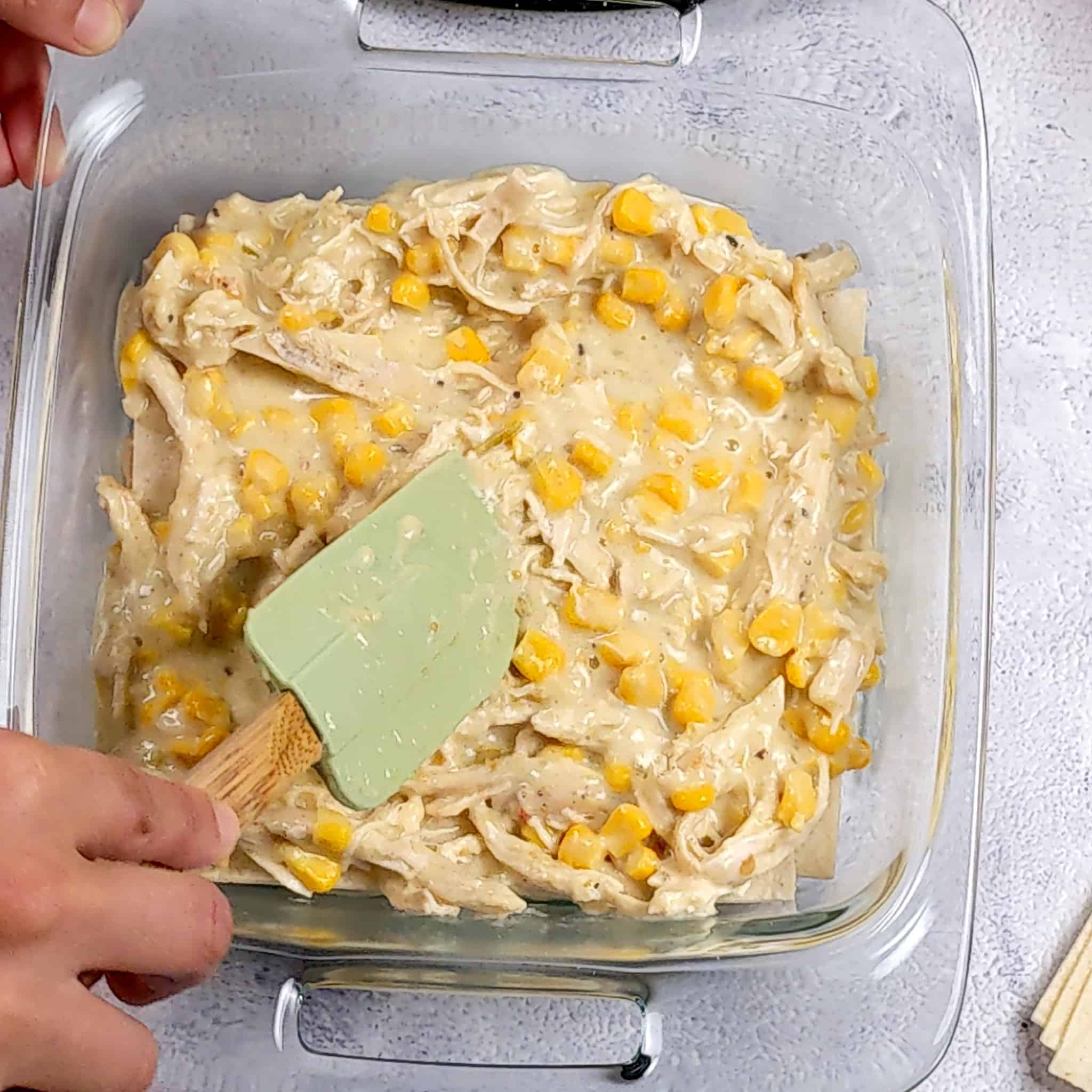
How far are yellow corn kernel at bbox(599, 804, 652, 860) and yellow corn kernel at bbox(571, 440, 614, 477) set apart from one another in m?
0.37

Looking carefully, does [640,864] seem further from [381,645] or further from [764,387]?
[764,387]

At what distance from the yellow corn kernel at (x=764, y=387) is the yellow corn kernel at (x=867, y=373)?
0.32ft

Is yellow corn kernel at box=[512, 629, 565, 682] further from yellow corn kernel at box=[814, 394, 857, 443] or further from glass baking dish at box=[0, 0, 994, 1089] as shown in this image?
yellow corn kernel at box=[814, 394, 857, 443]

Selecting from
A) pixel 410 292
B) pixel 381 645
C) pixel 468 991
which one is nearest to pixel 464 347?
pixel 410 292

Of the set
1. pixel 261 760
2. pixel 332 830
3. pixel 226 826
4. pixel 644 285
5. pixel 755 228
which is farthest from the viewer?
pixel 755 228

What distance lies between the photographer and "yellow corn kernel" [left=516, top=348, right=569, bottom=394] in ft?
4.51

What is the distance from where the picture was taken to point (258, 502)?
4.38ft

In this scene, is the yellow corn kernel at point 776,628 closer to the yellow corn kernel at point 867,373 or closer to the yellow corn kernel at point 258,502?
the yellow corn kernel at point 867,373

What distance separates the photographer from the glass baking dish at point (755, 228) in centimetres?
133

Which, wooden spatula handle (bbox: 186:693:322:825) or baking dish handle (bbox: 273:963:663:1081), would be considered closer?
wooden spatula handle (bbox: 186:693:322:825)

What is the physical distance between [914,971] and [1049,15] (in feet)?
4.27

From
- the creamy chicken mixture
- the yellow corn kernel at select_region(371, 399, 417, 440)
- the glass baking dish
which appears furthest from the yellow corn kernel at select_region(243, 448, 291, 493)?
the glass baking dish

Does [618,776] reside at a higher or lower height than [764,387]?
lower

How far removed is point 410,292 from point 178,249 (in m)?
0.27
